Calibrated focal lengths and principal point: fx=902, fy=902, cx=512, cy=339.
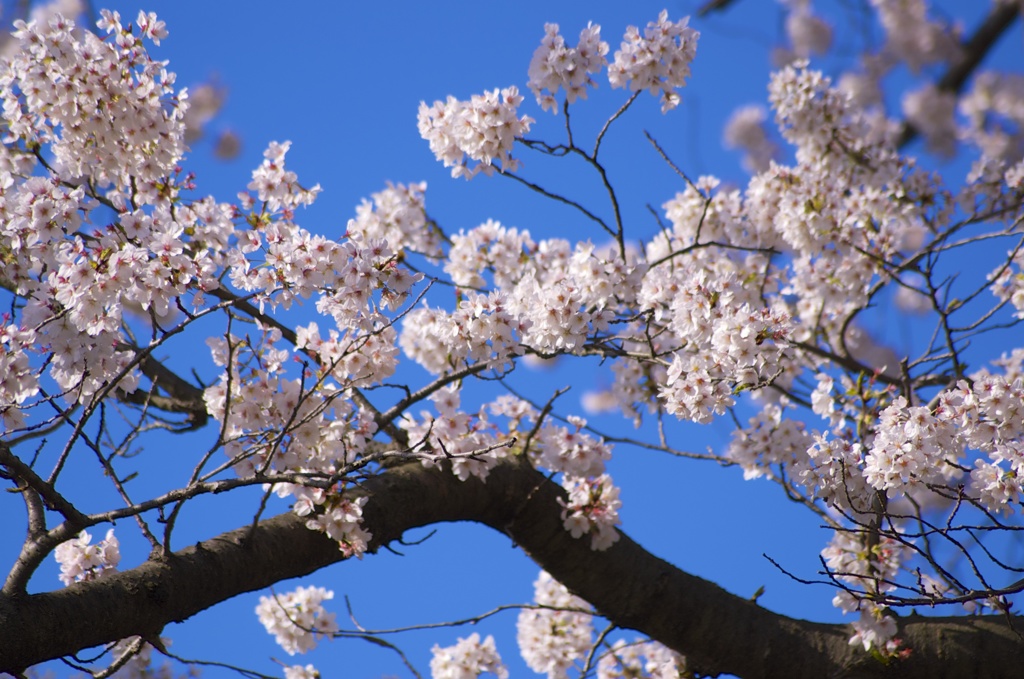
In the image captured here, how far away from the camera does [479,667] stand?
4562 millimetres

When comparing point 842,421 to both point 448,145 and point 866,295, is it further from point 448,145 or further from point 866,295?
point 448,145

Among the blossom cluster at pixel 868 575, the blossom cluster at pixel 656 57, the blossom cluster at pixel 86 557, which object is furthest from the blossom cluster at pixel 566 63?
the blossom cluster at pixel 86 557

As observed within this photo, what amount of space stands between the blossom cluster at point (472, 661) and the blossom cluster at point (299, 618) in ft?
2.07

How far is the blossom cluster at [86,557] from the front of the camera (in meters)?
3.24

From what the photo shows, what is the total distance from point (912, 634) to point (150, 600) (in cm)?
288

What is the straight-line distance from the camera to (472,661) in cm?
455

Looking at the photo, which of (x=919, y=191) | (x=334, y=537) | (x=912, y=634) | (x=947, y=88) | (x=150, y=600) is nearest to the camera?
(x=150, y=600)

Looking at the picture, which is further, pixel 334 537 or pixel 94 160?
pixel 94 160

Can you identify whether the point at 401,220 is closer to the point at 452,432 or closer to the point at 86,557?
the point at 452,432

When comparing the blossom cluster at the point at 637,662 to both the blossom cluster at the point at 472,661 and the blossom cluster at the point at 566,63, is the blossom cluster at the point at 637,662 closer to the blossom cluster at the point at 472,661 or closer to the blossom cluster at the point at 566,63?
the blossom cluster at the point at 472,661

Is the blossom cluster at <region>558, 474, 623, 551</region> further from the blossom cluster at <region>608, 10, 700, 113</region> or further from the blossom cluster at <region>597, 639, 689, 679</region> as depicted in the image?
the blossom cluster at <region>608, 10, 700, 113</region>

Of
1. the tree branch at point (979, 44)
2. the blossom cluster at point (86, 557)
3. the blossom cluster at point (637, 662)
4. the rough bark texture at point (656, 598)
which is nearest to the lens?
the blossom cluster at point (86, 557)

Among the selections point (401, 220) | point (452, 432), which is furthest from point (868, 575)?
point (401, 220)

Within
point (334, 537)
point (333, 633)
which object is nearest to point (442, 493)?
point (334, 537)
